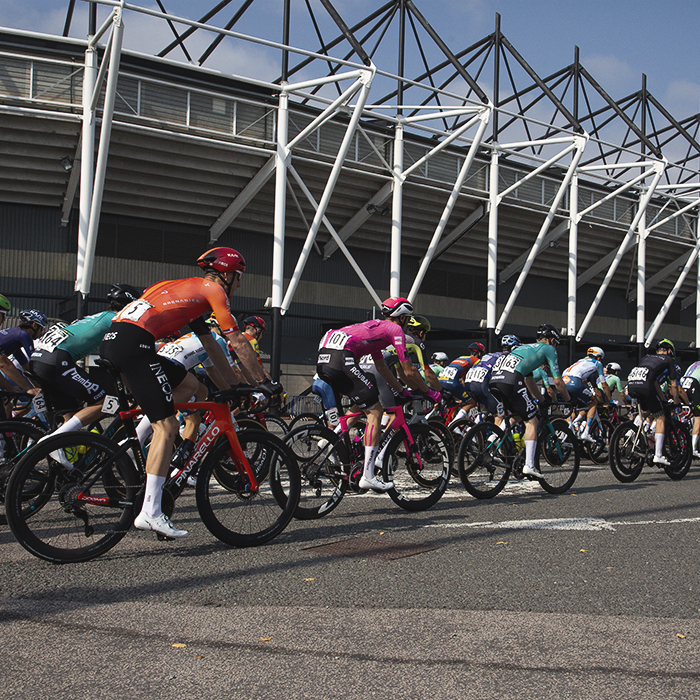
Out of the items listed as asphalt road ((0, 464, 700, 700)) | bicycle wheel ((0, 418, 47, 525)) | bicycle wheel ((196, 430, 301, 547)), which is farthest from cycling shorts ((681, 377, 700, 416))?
bicycle wheel ((0, 418, 47, 525))

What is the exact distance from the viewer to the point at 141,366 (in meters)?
4.60

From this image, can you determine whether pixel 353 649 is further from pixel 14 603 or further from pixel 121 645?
pixel 14 603

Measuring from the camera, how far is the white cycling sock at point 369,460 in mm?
6435

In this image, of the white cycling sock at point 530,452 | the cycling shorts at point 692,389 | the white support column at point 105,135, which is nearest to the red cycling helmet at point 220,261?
the white cycling sock at point 530,452

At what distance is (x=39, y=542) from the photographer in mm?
4371

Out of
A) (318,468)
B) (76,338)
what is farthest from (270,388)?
(76,338)

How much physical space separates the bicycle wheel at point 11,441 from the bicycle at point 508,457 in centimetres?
385

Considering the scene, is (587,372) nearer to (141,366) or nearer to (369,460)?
(369,460)

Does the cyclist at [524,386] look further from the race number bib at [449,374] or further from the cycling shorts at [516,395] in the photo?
the race number bib at [449,374]

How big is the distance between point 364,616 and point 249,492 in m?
1.76

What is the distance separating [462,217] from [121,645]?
1043 inches

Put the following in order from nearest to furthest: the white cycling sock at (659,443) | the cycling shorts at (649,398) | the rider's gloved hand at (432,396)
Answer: the rider's gloved hand at (432,396) < the white cycling sock at (659,443) < the cycling shorts at (649,398)

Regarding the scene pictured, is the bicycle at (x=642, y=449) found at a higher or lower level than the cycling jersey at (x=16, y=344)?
lower

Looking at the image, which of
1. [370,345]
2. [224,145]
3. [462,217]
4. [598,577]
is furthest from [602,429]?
[462,217]
